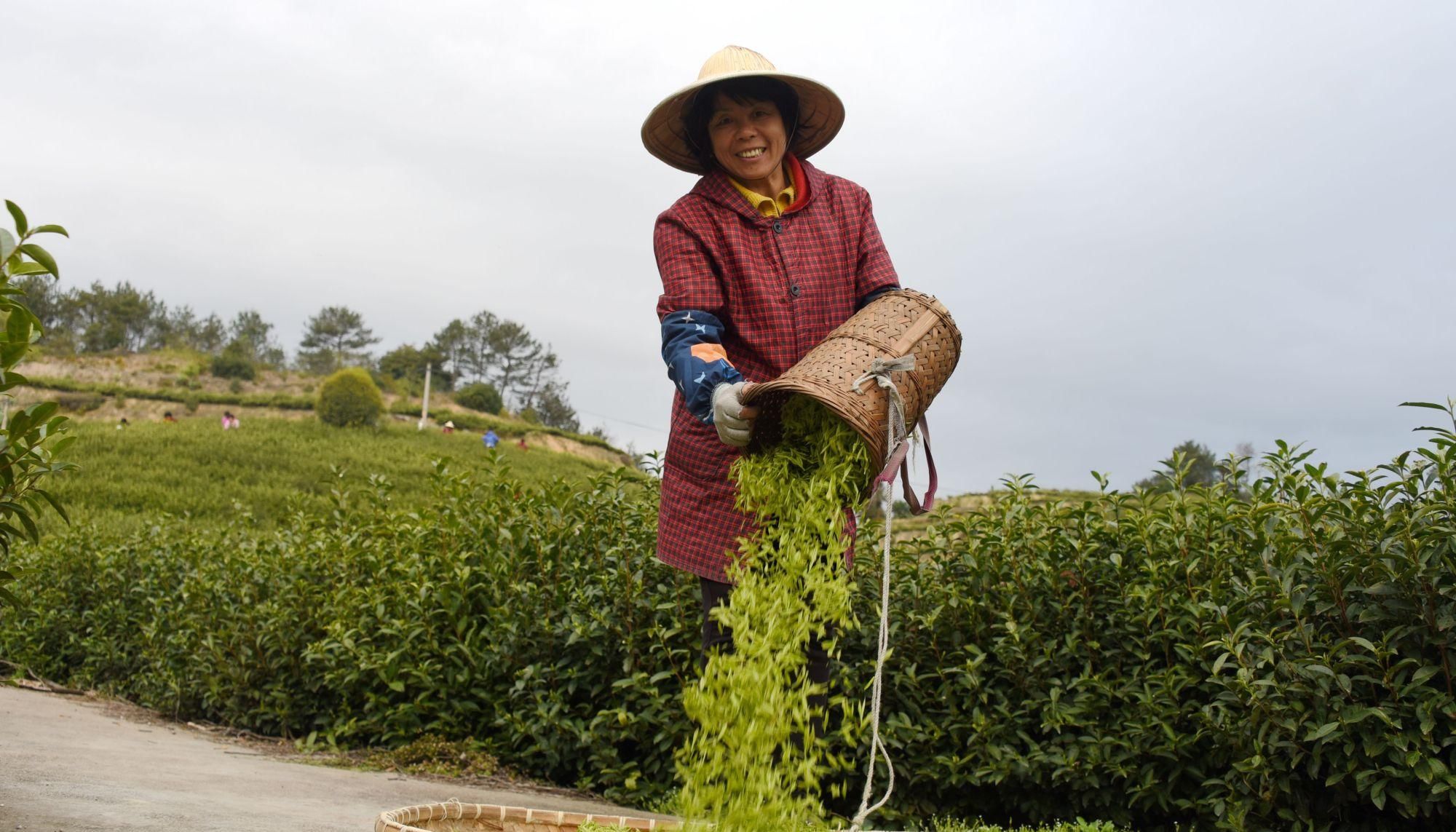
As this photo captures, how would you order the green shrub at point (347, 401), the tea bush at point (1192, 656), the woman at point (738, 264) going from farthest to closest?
the green shrub at point (347, 401) < the tea bush at point (1192, 656) < the woman at point (738, 264)

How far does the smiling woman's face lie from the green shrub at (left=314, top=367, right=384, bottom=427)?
934 inches

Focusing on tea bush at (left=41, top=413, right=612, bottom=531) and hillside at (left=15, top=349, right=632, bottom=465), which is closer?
tea bush at (left=41, top=413, right=612, bottom=531)

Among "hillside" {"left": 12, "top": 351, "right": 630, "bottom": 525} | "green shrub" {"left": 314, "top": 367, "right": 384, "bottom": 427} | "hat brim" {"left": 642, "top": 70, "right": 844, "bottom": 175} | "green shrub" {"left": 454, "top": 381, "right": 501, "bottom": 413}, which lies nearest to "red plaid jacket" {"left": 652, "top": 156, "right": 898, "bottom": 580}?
"hat brim" {"left": 642, "top": 70, "right": 844, "bottom": 175}

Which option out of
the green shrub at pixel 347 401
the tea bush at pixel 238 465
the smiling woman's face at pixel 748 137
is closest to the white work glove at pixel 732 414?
the smiling woman's face at pixel 748 137

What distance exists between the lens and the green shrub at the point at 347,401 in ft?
80.6

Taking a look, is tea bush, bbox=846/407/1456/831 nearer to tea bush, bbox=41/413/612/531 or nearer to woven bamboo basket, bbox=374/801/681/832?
woven bamboo basket, bbox=374/801/681/832

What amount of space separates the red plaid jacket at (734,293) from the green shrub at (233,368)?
35.7 metres

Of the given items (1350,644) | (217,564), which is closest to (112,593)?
(217,564)

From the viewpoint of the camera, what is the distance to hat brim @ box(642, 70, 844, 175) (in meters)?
2.37

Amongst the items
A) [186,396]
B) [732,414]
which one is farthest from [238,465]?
[732,414]

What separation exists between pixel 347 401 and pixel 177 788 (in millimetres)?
22893

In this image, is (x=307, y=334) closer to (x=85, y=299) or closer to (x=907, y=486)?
(x=85, y=299)

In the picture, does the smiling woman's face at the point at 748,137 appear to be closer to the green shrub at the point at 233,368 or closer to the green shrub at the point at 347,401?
the green shrub at the point at 347,401

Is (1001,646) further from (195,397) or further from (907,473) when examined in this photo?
(195,397)
